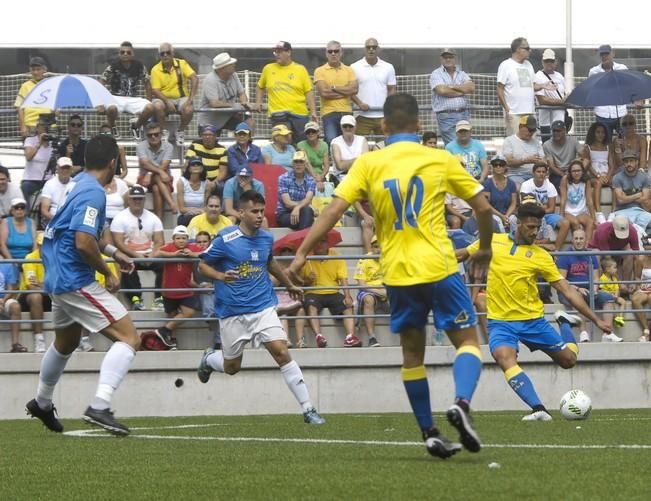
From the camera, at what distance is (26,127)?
69.5 feet

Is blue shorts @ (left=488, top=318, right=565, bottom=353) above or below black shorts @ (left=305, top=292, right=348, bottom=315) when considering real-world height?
above

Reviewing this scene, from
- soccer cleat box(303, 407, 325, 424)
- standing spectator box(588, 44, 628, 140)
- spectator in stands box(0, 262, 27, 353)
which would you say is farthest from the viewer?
standing spectator box(588, 44, 628, 140)

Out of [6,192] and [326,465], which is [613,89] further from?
[326,465]

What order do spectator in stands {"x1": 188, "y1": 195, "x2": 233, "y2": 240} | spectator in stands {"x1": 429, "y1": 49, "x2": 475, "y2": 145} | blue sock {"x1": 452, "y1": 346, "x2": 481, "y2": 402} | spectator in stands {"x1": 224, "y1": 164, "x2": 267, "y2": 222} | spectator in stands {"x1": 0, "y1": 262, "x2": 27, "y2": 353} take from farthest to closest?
spectator in stands {"x1": 429, "y1": 49, "x2": 475, "y2": 145}, spectator in stands {"x1": 224, "y1": 164, "x2": 267, "y2": 222}, spectator in stands {"x1": 188, "y1": 195, "x2": 233, "y2": 240}, spectator in stands {"x1": 0, "y1": 262, "x2": 27, "y2": 353}, blue sock {"x1": 452, "y1": 346, "x2": 481, "y2": 402}

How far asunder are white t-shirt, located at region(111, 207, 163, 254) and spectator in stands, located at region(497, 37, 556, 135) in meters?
5.80

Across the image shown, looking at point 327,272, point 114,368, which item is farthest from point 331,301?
point 114,368

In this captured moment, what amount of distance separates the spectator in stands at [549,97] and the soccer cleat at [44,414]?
39.6 feet

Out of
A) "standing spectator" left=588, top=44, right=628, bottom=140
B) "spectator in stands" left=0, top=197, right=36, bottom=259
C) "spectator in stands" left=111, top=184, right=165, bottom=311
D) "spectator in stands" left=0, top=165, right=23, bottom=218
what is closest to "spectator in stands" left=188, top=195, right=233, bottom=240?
"spectator in stands" left=111, top=184, right=165, bottom=311

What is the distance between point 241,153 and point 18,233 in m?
3.30

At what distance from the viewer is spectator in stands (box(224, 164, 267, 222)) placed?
1923 centimetres

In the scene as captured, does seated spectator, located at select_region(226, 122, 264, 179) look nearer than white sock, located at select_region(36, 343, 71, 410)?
No

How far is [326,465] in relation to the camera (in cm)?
842

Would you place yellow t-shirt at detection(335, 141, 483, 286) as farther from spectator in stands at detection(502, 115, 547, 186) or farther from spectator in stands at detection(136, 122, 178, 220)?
spectator in stands at detection(502, 115, 547, 186)

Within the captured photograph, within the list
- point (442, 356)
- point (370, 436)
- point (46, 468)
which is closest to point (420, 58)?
point (442, 356)
